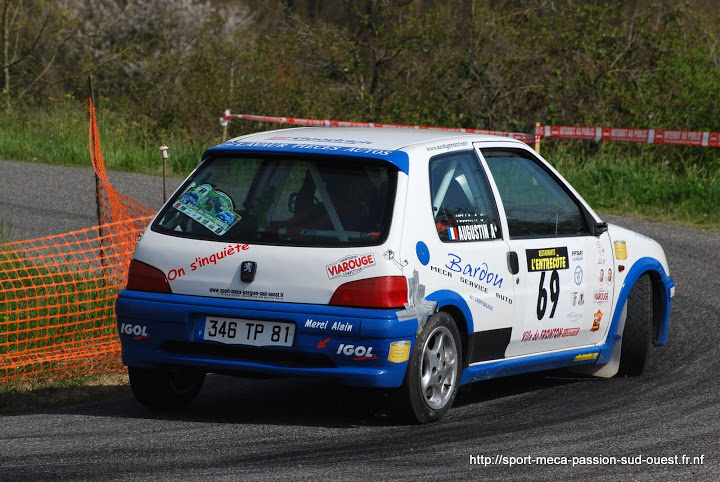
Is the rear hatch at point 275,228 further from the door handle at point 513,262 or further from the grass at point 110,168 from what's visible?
the grass at point 110,168

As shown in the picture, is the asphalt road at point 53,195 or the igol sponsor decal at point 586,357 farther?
the asphalt road at point 53,195

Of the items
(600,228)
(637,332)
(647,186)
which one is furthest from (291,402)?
(647,186)

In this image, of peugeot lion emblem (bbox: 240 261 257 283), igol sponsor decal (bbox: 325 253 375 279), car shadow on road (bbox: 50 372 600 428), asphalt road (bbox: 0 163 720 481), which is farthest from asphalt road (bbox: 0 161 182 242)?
igol sponsor decal (bbox: 325 253 375 279)

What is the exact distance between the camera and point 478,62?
22.9 m

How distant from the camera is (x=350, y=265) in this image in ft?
20.0

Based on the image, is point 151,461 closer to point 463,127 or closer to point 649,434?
point 649,434

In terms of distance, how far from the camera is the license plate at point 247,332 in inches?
242

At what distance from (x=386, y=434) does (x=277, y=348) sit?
29.3 inches

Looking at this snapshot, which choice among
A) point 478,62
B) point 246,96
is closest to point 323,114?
point 246,96

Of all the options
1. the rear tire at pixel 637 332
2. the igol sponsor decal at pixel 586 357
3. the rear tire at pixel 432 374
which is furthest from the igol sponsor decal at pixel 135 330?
the rear tire at pixel 637 332

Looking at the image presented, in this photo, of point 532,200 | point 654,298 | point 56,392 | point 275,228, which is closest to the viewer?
point 275,228

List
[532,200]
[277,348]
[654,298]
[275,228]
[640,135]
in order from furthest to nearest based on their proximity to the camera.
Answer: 1. [640,135]
2. [654,298]
3. [532,200]
4. [275,228]
5. [277,348]

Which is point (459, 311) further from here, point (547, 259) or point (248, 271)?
point (248, 271)

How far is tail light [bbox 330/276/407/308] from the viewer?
6.05m
